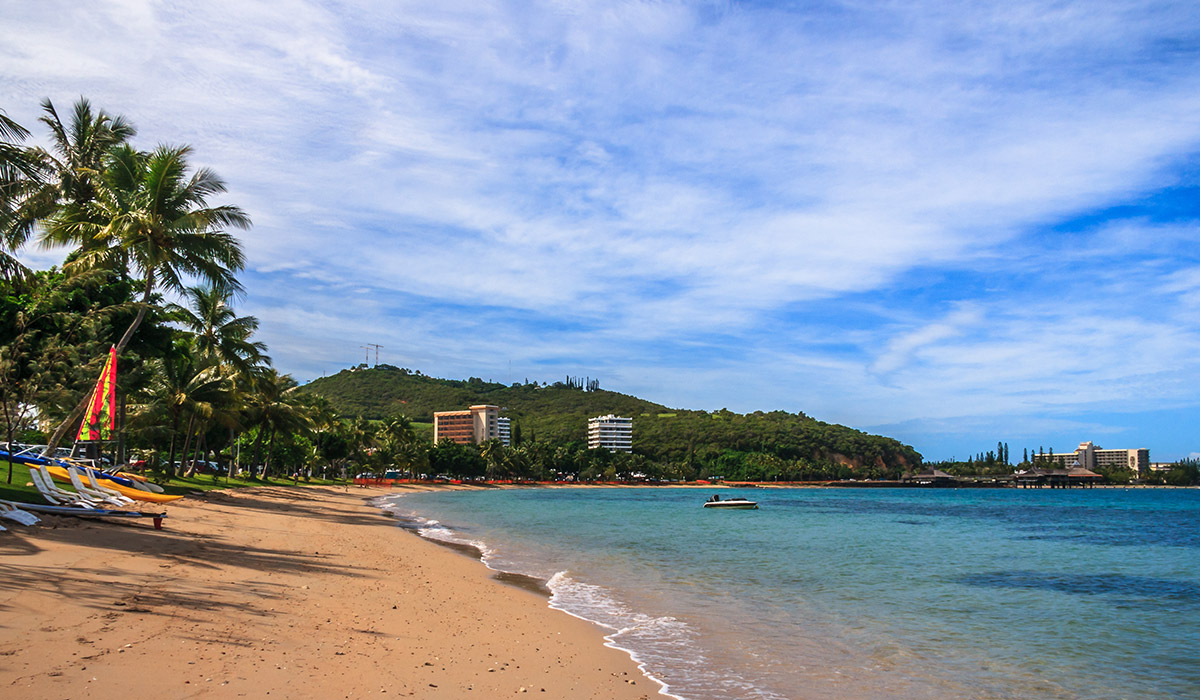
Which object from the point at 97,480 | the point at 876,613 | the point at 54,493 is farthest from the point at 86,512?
the point at 876,613

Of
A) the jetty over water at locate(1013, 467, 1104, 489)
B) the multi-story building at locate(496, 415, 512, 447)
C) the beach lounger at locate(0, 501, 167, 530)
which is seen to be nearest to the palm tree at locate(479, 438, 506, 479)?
the multi-story building at locate(496, 415, 512, 447)

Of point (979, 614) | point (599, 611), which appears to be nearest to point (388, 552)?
point (599, 611)

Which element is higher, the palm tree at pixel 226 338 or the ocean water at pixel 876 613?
the palm tree at pixel 226 338

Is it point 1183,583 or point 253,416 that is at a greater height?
point 253,416

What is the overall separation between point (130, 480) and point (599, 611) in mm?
16230

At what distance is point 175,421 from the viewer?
34.6 meters

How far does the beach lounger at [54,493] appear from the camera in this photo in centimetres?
1317

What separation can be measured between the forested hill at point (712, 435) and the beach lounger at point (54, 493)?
134 meters

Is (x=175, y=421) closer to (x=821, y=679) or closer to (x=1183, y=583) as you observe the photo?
(x=821, y=679)

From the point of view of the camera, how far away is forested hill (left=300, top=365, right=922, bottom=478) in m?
150

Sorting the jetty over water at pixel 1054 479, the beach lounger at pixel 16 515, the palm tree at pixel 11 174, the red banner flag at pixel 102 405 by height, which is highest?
the palm tree at pixel 11 174

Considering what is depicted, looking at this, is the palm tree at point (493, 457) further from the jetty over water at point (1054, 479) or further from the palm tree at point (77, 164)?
the jetty over water at point (1054, 479)

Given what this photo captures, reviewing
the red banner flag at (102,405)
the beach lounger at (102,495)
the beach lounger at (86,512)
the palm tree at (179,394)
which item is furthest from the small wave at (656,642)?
the palm tree at (179,394)

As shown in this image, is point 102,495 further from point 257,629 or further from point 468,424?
point 468,424
